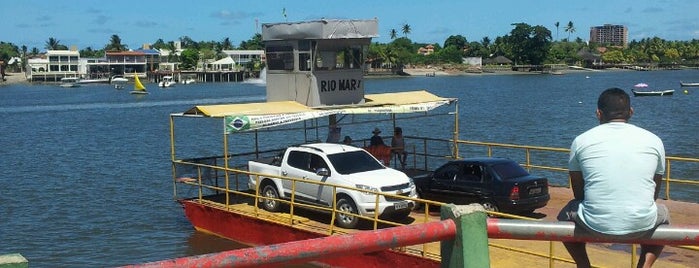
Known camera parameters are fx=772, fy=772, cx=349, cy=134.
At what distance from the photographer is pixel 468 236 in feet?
13.1

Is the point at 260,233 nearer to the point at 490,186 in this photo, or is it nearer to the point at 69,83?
the point at 490,186

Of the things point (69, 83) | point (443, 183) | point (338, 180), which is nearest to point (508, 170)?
point (443, 183)

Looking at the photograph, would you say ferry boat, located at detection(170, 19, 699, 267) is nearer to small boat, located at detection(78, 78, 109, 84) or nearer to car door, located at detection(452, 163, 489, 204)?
car door, located at detection(452, 163, 489, 204)

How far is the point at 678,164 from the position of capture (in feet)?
109

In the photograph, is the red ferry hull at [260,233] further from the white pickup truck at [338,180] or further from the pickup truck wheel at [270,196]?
the white pickup truck at [338,180]

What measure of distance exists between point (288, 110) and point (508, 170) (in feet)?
18.6

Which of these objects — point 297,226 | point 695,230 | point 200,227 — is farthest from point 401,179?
point 695,230

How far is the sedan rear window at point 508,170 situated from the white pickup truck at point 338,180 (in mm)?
1833

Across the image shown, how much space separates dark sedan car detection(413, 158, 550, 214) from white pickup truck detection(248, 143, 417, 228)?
41.3 inches

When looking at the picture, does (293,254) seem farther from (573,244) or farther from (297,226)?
(297,226)

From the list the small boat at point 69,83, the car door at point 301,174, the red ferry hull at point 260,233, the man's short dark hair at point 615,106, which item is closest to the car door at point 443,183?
the car door at point 301,174

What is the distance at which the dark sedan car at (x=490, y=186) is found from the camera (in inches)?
622

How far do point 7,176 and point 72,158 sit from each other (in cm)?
660

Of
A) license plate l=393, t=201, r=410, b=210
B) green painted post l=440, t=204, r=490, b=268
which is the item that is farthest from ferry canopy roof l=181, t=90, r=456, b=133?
green painted post l=440, t=204, r=490, b=268
